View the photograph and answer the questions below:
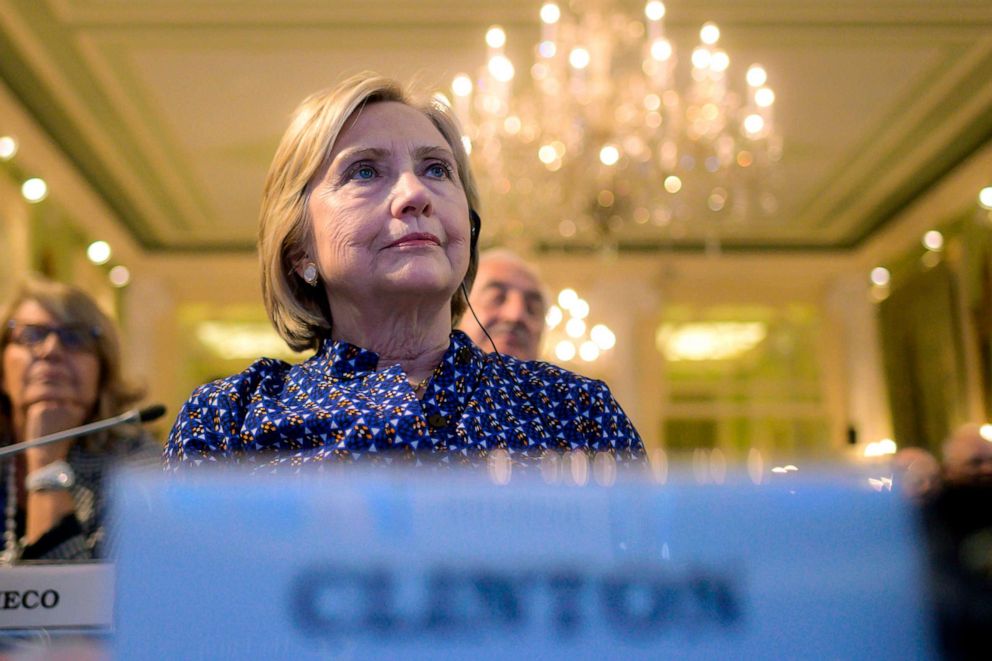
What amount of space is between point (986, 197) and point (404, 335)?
6.11m

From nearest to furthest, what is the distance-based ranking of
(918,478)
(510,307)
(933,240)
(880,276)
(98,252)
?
(918,478) < (510,307) < (933,240) < (98,252) < (880,276)

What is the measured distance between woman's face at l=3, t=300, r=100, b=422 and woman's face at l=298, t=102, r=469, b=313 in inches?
38.7

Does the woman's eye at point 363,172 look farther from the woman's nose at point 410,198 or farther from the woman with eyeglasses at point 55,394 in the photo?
the woman with eyeglasses at point 55,394

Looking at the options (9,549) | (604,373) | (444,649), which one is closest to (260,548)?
(444,649)

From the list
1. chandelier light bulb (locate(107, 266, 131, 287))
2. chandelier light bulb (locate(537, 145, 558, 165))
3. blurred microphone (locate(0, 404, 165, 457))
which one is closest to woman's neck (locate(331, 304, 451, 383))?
blurred microphone (locate(0, 404, 165, 457))

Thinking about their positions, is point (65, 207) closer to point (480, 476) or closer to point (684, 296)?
point (684, 296)

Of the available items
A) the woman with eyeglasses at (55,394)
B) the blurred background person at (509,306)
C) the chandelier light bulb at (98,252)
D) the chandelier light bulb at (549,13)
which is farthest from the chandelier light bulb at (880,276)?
the woman with eyeglasses at (55,394)

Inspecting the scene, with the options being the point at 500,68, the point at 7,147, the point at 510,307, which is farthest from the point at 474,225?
the point at 7,147

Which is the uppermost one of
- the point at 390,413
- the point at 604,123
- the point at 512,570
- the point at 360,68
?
the point at 360,68

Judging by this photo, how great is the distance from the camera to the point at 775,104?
5.77 meters

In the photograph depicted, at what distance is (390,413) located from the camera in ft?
2.83

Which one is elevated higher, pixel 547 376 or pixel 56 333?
pixel 56 333

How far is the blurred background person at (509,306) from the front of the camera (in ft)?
6.73

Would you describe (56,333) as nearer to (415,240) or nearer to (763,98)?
(415,240)
